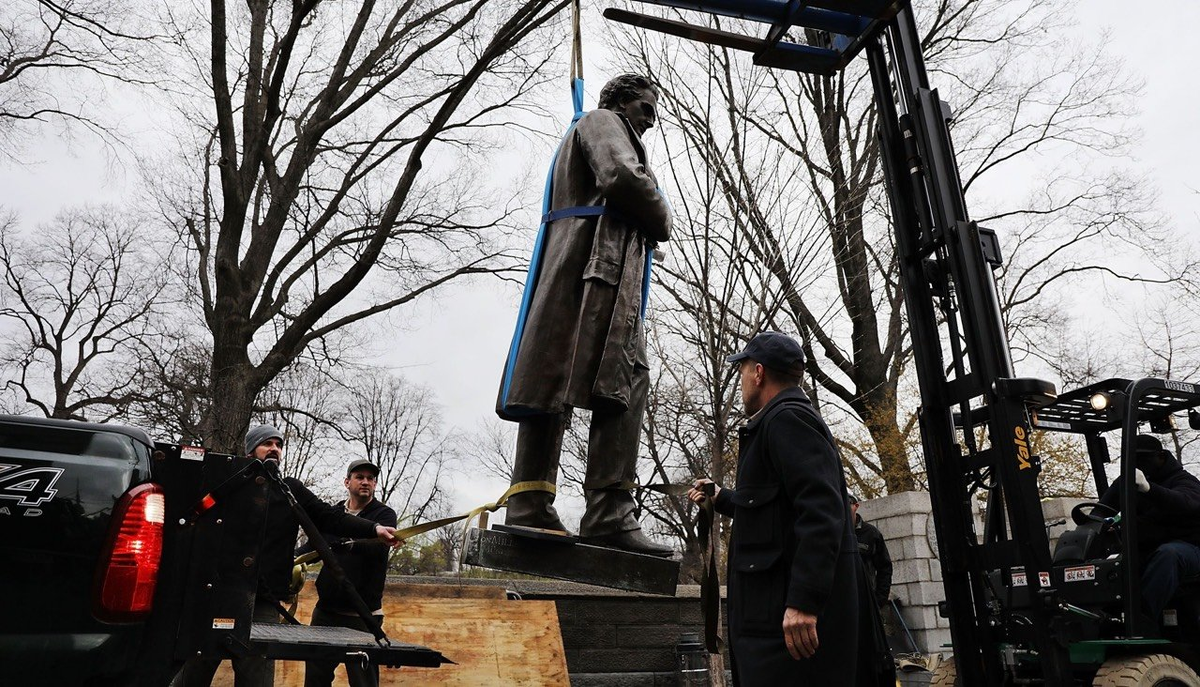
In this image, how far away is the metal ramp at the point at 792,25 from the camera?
222 inches

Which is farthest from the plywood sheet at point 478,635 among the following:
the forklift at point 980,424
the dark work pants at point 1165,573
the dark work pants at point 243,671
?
the dark work pants at point 1165,573

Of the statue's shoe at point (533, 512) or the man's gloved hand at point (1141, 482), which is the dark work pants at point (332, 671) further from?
the man's gloved hand at point (1141, 482)

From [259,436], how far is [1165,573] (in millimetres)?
6277

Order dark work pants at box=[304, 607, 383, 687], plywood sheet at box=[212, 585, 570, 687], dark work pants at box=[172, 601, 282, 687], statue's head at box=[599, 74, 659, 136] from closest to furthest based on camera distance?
statue's head at box=[599, 74, 659, 136] → dark work pants at box=[172, 601, 282, 687] → dark work pants at box=[304, 607, 383, 687] → plywood sheet at box=[212, 585, 570, 687]

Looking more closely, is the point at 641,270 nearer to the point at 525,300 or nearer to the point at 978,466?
the point at 525,300

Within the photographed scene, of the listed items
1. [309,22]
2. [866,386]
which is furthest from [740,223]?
[866,386]

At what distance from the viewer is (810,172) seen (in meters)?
10.9

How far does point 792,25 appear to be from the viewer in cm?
632

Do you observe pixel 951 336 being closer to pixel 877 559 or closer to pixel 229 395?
pixel 877 559

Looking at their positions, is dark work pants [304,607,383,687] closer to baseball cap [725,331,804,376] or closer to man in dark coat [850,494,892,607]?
baseball cap [725,331,804,376]

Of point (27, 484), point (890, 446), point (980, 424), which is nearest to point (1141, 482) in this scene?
point (980, 424)

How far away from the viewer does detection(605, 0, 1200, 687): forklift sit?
18.6 feet

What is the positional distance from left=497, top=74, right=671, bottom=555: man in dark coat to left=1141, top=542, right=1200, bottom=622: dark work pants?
13.7 ft

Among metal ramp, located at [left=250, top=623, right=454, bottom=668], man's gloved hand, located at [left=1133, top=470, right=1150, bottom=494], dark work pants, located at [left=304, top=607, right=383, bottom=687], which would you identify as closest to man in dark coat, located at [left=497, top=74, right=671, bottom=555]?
metal ramp, located at [left=250, top=623, right=454, bottom=668]
